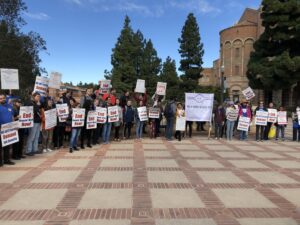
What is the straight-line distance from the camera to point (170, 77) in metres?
66.6

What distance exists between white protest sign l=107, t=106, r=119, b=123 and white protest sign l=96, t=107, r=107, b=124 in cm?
29

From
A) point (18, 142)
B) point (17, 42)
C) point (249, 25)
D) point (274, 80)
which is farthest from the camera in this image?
point (249, 25)

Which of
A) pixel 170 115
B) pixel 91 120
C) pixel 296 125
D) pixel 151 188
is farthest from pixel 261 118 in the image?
pixel 151 188

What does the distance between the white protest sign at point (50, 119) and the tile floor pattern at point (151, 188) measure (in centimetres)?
91

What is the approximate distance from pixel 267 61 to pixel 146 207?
110 ft

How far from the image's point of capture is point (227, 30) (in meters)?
72.2

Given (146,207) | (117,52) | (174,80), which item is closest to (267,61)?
(117,52)

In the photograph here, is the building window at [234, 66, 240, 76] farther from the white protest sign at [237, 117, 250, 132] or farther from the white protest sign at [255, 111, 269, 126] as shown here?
the white protest sign at [237, 117, 250, 132]

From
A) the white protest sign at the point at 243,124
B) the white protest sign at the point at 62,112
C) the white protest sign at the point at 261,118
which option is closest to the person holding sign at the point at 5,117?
the white protest sign at the point at 62,112

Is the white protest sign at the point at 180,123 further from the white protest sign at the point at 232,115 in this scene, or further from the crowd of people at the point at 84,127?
the white protest sign at the point at 232,115

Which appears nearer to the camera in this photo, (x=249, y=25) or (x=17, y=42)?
(x=17, y=42)

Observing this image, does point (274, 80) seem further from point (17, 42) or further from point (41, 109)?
point (41, 109)

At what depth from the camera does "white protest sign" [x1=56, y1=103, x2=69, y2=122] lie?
12594 mm

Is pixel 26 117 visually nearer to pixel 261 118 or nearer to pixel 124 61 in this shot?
pixel 261 118
